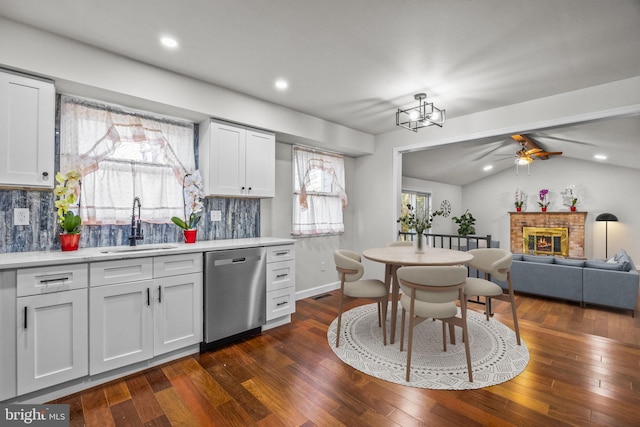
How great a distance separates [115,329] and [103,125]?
1.75 meters

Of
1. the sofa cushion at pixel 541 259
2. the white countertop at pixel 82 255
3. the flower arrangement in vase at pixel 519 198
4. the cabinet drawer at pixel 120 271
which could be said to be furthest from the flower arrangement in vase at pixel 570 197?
the cabinet drawer at pixel 120 271

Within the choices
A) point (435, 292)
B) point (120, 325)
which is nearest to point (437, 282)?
point (435, 292)

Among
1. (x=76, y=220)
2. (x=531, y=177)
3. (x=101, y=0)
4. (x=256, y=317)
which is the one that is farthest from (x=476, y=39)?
(x=531, y=177)

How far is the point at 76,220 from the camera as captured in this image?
2.26 m

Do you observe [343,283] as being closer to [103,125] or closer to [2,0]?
[103,125]

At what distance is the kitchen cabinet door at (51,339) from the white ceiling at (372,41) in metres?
1.88

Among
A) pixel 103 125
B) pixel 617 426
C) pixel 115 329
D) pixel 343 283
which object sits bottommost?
pixel 617 426

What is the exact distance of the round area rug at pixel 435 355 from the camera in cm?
216

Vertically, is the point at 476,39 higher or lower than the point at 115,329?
higher

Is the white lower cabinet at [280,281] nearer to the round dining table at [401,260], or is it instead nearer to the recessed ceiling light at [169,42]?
the round dining table at [401,260]

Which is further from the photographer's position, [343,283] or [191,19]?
[343,283]

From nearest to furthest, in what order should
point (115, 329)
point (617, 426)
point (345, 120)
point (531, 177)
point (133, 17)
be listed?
point (617, 426) < point (133, 17) < point (115, 329) < point (345, 120) < point (531, 177)

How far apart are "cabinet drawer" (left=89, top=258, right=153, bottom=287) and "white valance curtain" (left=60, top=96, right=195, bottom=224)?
2.15 ft

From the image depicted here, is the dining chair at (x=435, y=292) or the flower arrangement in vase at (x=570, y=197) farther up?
the flower arrangement in vase at (x=570, y=197)
